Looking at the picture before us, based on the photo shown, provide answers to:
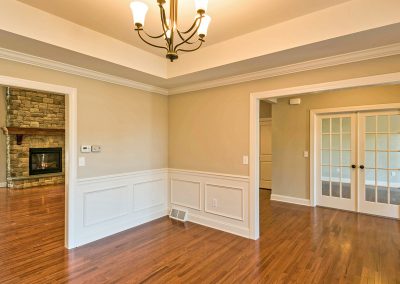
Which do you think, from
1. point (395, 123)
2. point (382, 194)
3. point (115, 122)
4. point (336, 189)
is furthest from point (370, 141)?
point (115, 122)

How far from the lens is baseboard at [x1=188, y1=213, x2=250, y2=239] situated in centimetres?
358

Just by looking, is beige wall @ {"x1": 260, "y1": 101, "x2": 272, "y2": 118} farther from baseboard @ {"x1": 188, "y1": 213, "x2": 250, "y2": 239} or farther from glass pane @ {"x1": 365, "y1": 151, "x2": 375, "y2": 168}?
baseboard @ {"x1": 188, "y1": 213, "x2": 250, "y2": 239}

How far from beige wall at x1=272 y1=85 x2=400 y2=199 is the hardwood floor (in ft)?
3.65

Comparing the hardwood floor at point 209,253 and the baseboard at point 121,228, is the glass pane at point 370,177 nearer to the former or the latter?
the hardwood floor at point 209,253

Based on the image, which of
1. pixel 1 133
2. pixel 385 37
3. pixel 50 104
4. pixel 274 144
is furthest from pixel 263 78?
pixel 1 133

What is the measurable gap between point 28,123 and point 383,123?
9.16 m

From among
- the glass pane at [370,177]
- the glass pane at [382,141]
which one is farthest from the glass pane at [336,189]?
the glass pane at [382,141]

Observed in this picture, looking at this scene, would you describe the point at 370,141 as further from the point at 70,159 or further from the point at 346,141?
the point at 70,159

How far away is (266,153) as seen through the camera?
704 cm

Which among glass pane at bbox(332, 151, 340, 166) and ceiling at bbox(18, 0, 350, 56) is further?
glass pane at bbox(332, 151, 340, 166)

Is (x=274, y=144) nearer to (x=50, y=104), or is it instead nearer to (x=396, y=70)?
(x=396, y=70)

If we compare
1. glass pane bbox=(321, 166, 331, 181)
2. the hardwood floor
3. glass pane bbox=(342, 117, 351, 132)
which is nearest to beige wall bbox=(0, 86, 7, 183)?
the hardwood floor

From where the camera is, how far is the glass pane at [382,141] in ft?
14.7

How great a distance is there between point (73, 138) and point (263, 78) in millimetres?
2748
